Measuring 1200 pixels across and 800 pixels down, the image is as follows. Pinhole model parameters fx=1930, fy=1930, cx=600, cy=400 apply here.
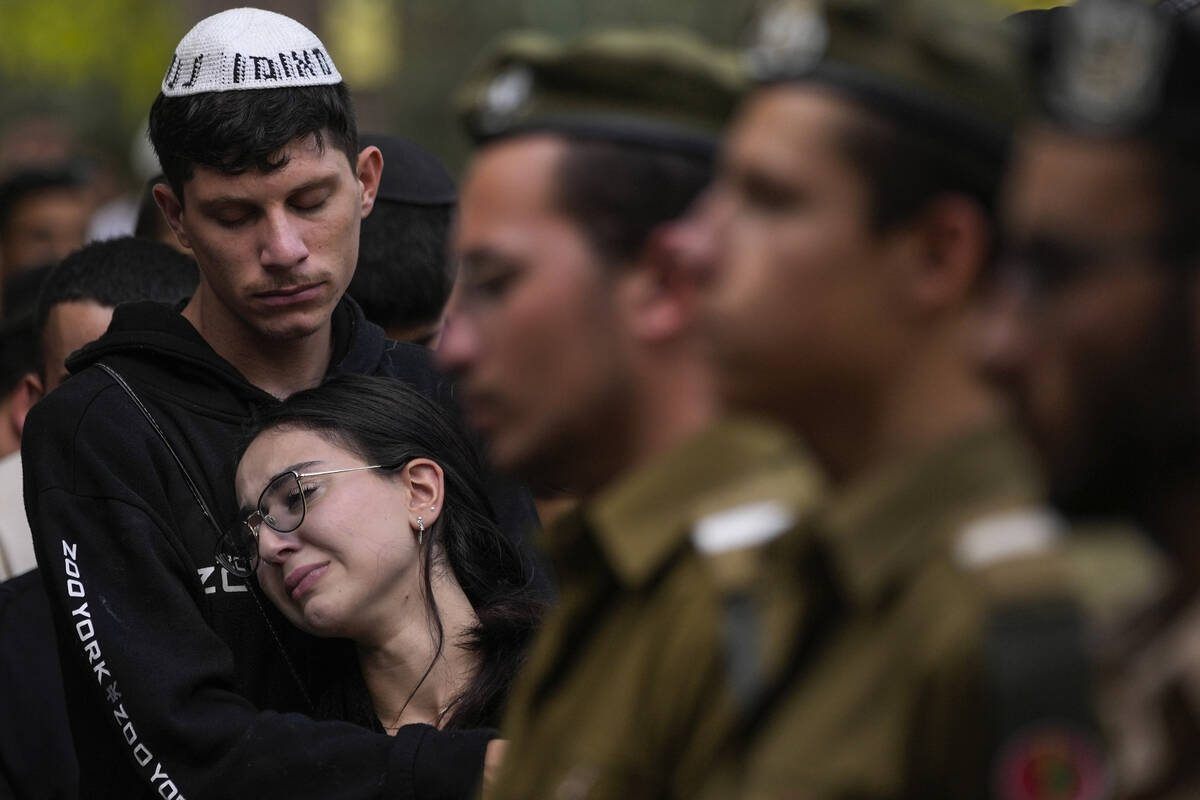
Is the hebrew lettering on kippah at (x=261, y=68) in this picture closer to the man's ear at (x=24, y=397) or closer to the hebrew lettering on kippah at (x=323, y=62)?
the hebrew lettering on kippah at (x=323, y=62)

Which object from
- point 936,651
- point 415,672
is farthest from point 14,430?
point 936,651

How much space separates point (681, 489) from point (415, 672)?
163 cm

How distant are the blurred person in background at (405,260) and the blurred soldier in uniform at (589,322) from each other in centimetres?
236

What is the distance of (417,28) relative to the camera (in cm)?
1978

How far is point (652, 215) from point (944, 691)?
833mm

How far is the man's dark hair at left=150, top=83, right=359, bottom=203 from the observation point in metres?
3.65

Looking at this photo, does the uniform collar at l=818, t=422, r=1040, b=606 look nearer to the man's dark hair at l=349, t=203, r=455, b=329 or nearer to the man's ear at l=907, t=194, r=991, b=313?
the man's ear at l=907, t=194, r=991, b=313

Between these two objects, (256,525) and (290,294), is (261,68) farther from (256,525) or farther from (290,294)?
(256,525)

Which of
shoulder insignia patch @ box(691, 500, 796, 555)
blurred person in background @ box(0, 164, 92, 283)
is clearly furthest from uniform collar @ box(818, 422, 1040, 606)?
blurred person in background @ box(0, 164, 92, 283)

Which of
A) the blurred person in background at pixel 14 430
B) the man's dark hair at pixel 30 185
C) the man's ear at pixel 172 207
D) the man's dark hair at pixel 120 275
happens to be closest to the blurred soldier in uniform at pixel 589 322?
the man's ear at pixel 172 207

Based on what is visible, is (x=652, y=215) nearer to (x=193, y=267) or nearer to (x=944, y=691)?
(x=944, y=691)

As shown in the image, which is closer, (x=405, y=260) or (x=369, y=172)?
(x=369, y=172)

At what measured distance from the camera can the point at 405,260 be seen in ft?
15.5

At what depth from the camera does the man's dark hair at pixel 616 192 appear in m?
2.26
